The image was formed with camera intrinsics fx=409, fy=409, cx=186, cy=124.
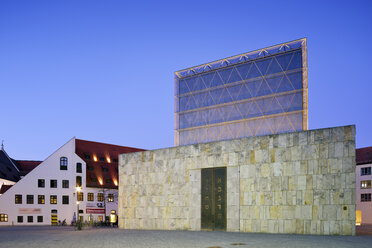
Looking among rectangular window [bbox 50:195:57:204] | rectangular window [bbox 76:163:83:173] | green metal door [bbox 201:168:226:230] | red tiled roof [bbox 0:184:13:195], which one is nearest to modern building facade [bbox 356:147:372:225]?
green metal door [bbox 201:168:226:230]

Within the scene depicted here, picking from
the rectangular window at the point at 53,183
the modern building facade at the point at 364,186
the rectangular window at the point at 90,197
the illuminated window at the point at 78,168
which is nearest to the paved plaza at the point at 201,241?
the rectangular window at the point at 53,183

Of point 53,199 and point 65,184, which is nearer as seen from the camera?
point 53,199

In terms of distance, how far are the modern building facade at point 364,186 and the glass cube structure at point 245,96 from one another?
34.1 metres

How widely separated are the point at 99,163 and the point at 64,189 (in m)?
8.72

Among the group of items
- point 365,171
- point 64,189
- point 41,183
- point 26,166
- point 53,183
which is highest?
point 365,171

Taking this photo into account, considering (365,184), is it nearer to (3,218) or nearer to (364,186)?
(364,186)

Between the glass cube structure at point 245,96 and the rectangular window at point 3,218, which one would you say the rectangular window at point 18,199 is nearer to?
the rectangular window at point 3,218

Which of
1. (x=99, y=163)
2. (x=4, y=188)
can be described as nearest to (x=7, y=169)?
(x=4, y=188)

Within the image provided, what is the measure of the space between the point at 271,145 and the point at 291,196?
3847 millimetres

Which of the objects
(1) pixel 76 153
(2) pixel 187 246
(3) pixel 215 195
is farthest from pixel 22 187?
(2) pixel 187 246

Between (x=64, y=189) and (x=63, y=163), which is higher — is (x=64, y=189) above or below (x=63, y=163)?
below

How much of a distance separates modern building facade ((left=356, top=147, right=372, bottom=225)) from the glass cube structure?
3408cm

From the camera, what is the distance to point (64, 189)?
222ft

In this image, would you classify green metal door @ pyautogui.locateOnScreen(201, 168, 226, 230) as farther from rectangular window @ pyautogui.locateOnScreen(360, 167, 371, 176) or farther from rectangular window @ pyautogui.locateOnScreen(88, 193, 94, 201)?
rectangular window @ pyautogui.locateOnScreen(360, 167, 371, 176)
